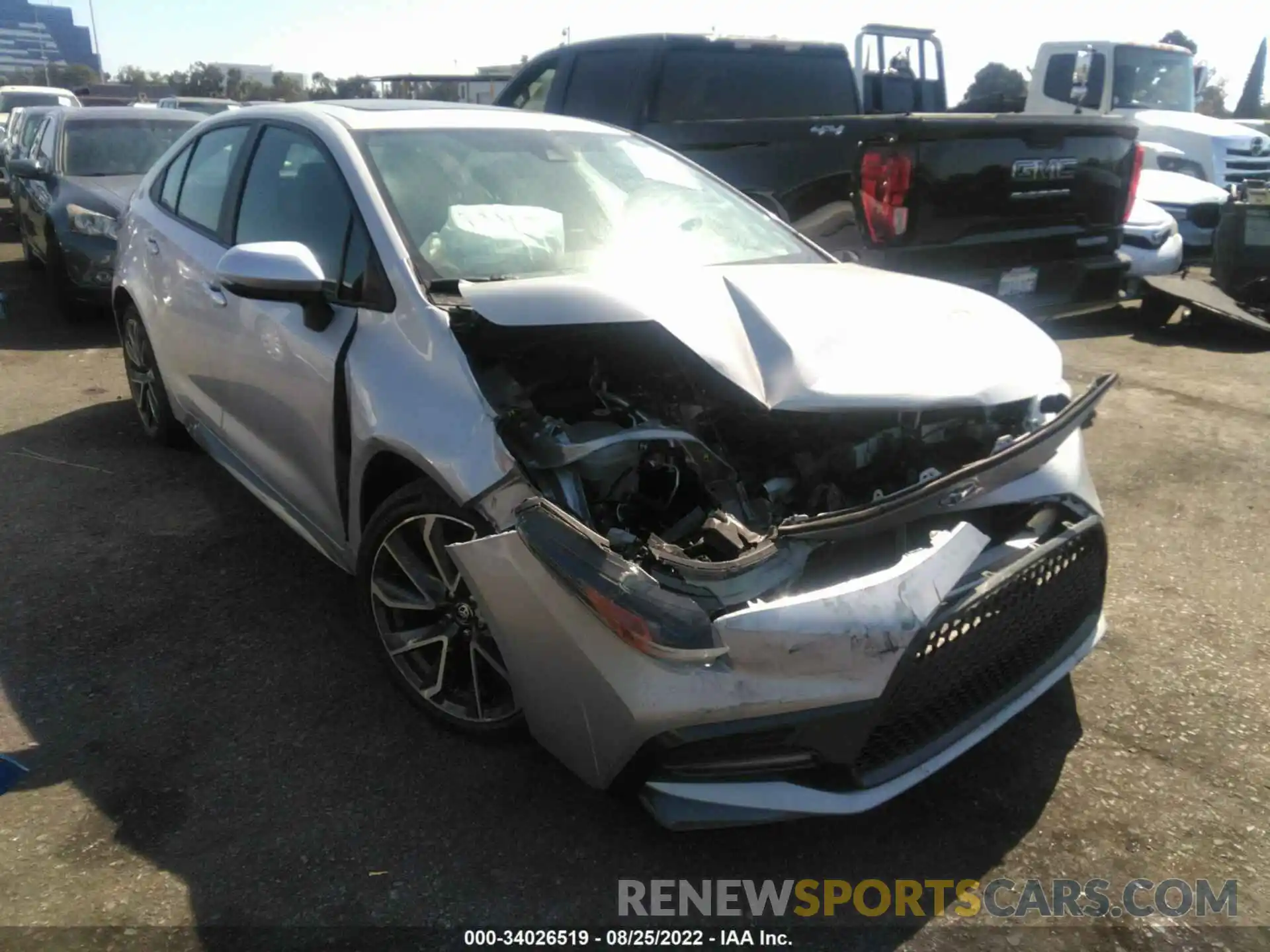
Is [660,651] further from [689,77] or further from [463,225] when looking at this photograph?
[689,77]

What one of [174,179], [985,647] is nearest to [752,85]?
[174,179]

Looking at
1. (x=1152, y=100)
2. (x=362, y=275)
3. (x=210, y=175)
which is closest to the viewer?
(x=362, y=275)

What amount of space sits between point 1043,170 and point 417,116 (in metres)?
3.89

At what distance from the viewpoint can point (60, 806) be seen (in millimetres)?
2633

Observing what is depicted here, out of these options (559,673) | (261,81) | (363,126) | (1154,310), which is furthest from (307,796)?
(261,81)

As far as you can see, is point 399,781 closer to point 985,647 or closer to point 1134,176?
point 985,647

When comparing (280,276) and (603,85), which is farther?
(603,85)

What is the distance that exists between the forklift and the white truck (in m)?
4.01

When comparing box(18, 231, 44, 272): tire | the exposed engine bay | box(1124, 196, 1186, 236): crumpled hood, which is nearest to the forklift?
box(1124, 196, 1186, 236): crumpled hood

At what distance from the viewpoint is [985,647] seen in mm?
2439

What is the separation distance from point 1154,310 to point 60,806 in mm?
8469

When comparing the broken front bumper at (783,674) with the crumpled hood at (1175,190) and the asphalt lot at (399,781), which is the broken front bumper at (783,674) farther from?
the crumpled hood at (1175,190)

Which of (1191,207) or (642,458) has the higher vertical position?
(642,458)

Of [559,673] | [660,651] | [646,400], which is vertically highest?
[646,400]
